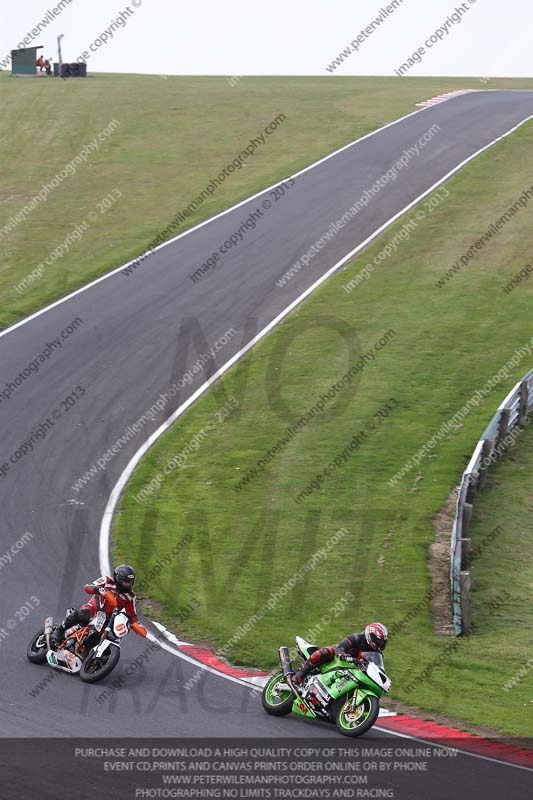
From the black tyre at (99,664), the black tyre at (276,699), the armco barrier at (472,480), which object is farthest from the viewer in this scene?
the armco barrier at (472,480)

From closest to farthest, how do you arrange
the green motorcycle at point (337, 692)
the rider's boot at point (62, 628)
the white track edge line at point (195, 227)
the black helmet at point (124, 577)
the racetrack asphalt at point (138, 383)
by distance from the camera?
the green motorcycle at point (337, 692) < the racetrack asphalt at point (138, 383) < the black helmet at point (124, 577) < the rider's boot at point (62, 628) < the white track edge line at point (195, 227)

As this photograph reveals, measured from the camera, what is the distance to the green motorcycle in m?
12.6

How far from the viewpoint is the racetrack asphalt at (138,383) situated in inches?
513

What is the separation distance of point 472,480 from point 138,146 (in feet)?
113

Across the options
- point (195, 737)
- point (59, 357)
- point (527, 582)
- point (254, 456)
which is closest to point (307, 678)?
point (195, 737)

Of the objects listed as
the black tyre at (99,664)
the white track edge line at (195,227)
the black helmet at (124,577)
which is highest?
the white track edge line at (195,227)

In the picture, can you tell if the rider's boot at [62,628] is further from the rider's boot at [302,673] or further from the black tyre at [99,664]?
the rider's boot at [302,673]

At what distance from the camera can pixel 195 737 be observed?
12211 mm

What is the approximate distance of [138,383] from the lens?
2695 centimetres

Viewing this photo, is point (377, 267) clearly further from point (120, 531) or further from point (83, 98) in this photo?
point (83, 98)

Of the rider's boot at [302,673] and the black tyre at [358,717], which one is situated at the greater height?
the rider's boot at [302,673]

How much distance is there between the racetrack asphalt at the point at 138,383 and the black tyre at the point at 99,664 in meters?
0.22
